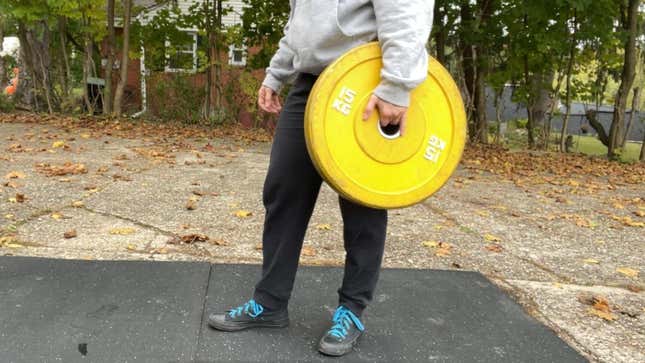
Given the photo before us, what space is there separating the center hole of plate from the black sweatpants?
0.94ft

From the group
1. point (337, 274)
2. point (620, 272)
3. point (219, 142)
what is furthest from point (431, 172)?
point (219, 142)

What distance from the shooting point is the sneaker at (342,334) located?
2020mm

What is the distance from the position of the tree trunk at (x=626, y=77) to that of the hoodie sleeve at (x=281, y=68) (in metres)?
9.95

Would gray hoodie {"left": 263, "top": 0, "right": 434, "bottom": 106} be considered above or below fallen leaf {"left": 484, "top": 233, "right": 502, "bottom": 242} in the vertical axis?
above

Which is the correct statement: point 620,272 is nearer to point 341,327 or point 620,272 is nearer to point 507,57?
point 341,327

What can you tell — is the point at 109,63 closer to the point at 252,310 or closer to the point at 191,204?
the point at 191,204

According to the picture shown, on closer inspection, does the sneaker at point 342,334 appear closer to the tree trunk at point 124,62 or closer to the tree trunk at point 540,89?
the tree trunk at point 124,62

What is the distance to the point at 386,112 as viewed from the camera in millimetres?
1762

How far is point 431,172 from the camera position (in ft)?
6.14

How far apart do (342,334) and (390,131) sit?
823mm

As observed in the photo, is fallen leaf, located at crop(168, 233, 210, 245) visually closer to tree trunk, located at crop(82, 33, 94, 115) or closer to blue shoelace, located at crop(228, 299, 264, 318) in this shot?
blue shoelace, located at crop(228, 299, 264, 318)

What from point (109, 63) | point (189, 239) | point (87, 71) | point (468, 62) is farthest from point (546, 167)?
point (87, 71)

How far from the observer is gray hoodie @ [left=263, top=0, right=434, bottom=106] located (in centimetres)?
169

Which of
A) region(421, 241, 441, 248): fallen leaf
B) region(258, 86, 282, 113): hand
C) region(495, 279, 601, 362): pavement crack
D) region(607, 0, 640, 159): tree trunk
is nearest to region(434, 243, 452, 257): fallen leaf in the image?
region(421, 241, 441, 248): fallen leaf
